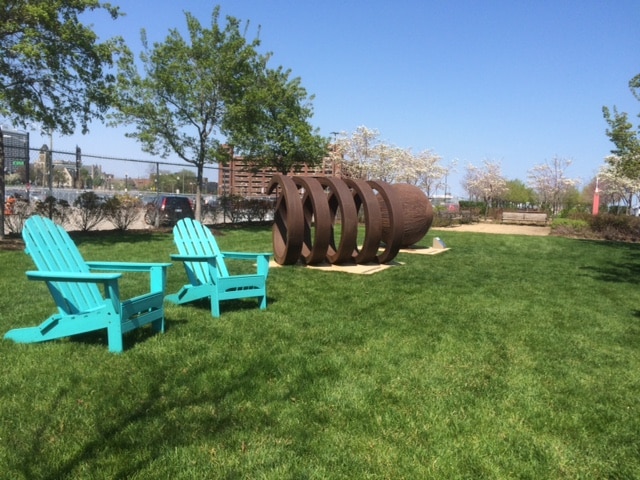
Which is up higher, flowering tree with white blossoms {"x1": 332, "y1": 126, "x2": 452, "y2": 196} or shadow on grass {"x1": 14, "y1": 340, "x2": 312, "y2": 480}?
flowering tree with white blossoms {"x1": 332, "y1": 126, "x2": 452, "y2": 196}

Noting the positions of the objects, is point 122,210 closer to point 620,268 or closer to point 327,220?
point 327,220

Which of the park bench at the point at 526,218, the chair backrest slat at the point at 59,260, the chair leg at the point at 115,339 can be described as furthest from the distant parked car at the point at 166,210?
the park bench at the point at 526,218

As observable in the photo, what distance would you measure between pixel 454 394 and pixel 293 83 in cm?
2005

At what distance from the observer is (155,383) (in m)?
3.44

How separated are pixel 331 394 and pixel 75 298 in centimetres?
235

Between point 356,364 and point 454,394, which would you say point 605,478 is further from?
point 356,364

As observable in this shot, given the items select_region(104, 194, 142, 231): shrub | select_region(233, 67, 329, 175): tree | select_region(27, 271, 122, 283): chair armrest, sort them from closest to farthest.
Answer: select_region(27, 271, 122, 283): chair armrest → select_region(104, 194, 142, 231): shrub → select_region(233, 67, 329, 175): tree

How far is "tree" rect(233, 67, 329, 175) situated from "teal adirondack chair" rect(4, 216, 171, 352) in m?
16.1

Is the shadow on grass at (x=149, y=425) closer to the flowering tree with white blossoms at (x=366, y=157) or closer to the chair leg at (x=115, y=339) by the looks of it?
Answer: the chair leg at (x=115, y=339)

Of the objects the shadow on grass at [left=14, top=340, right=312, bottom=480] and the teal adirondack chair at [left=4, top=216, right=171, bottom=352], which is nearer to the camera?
the shadow on grass at [left=14, top=340, right=312, bottom=480]

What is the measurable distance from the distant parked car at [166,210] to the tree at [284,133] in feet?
12.1

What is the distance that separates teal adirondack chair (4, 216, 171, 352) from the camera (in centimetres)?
379

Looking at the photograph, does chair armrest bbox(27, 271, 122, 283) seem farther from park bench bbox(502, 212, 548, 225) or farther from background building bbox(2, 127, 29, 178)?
park bench bbox(502, 212, 548, 225)

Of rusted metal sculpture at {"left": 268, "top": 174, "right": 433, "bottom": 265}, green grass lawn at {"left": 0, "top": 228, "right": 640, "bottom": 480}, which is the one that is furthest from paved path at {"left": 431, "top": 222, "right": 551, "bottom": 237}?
green grass lawn at {"left": 0, "top": 228, "right": 640, "bottom": 480}
